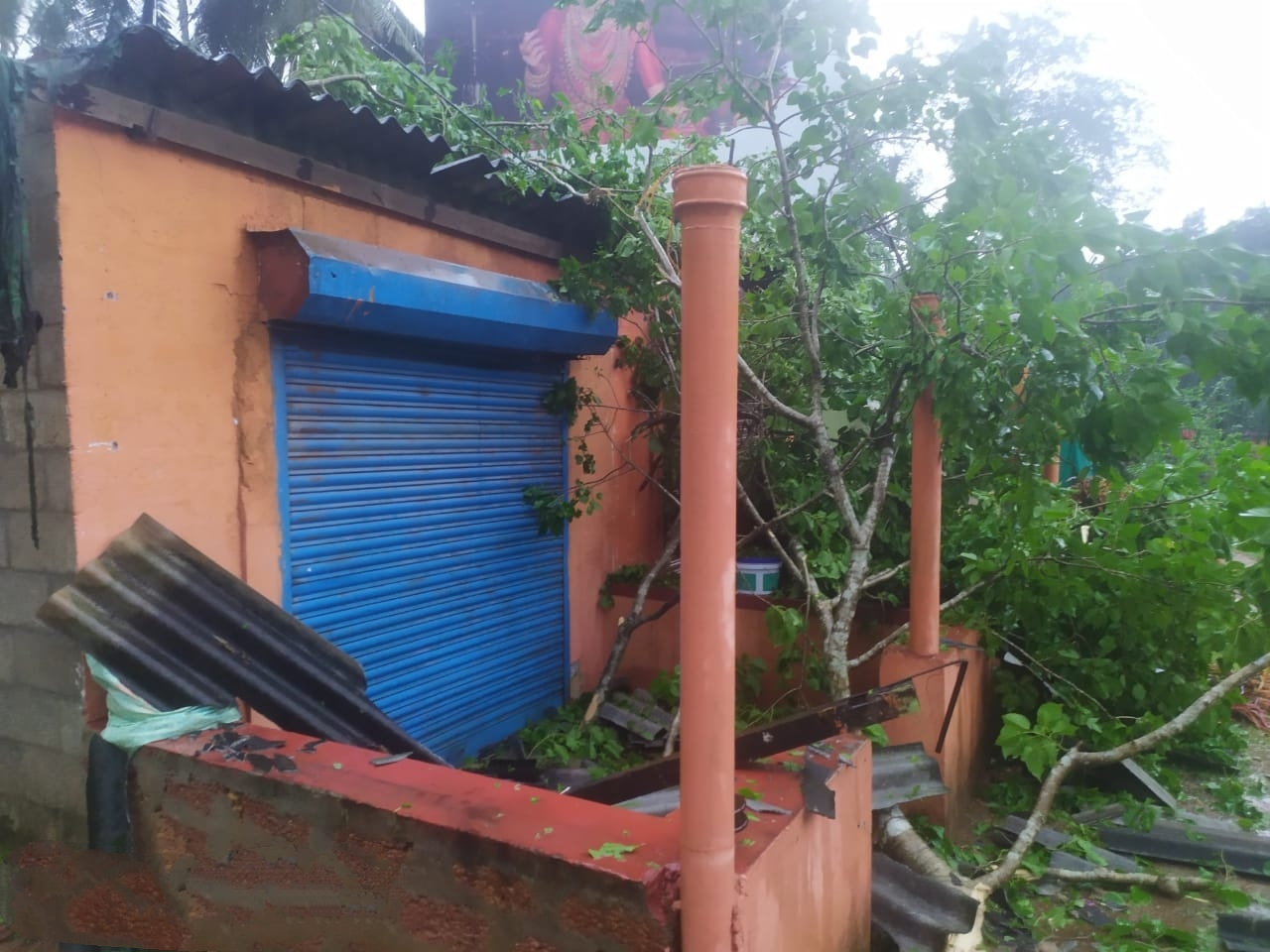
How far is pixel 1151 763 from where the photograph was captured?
5.19m

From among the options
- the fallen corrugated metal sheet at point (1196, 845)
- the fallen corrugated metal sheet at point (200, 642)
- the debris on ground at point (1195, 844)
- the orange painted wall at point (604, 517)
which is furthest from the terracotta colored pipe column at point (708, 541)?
the orange painted wall at point (604, 517)

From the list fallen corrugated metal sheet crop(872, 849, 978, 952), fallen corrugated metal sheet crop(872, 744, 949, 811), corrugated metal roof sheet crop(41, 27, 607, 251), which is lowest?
fallen corrugated metal sheet crop(872, 849, 978, 952)

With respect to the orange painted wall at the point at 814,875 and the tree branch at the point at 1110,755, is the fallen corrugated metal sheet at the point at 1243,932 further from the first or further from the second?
the orange painted wall at the point at 814,875

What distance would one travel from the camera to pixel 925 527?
4129 mm

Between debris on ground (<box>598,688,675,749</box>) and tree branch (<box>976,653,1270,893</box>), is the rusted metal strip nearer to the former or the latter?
tree branch (<box>976,653,1270,893</box>)

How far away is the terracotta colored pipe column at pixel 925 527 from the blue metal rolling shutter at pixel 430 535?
2.56 meters

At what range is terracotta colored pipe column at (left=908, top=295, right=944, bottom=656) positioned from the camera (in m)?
4.04

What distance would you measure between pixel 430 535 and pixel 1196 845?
459 cm

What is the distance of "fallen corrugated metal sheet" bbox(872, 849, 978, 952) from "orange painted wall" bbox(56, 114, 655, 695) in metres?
3.02

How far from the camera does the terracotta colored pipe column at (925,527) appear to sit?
13.2 feet

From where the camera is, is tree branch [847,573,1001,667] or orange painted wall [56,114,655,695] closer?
orange painted wall [56,114,655,695]

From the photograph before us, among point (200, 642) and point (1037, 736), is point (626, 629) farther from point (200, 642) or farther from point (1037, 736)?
point (200, 642)

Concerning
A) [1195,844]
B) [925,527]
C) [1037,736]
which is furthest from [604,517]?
[1195,844]

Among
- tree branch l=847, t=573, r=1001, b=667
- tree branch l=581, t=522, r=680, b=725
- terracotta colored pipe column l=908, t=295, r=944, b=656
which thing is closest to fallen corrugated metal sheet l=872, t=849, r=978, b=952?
tree branch l=847, t=573, r=1001, b=667
